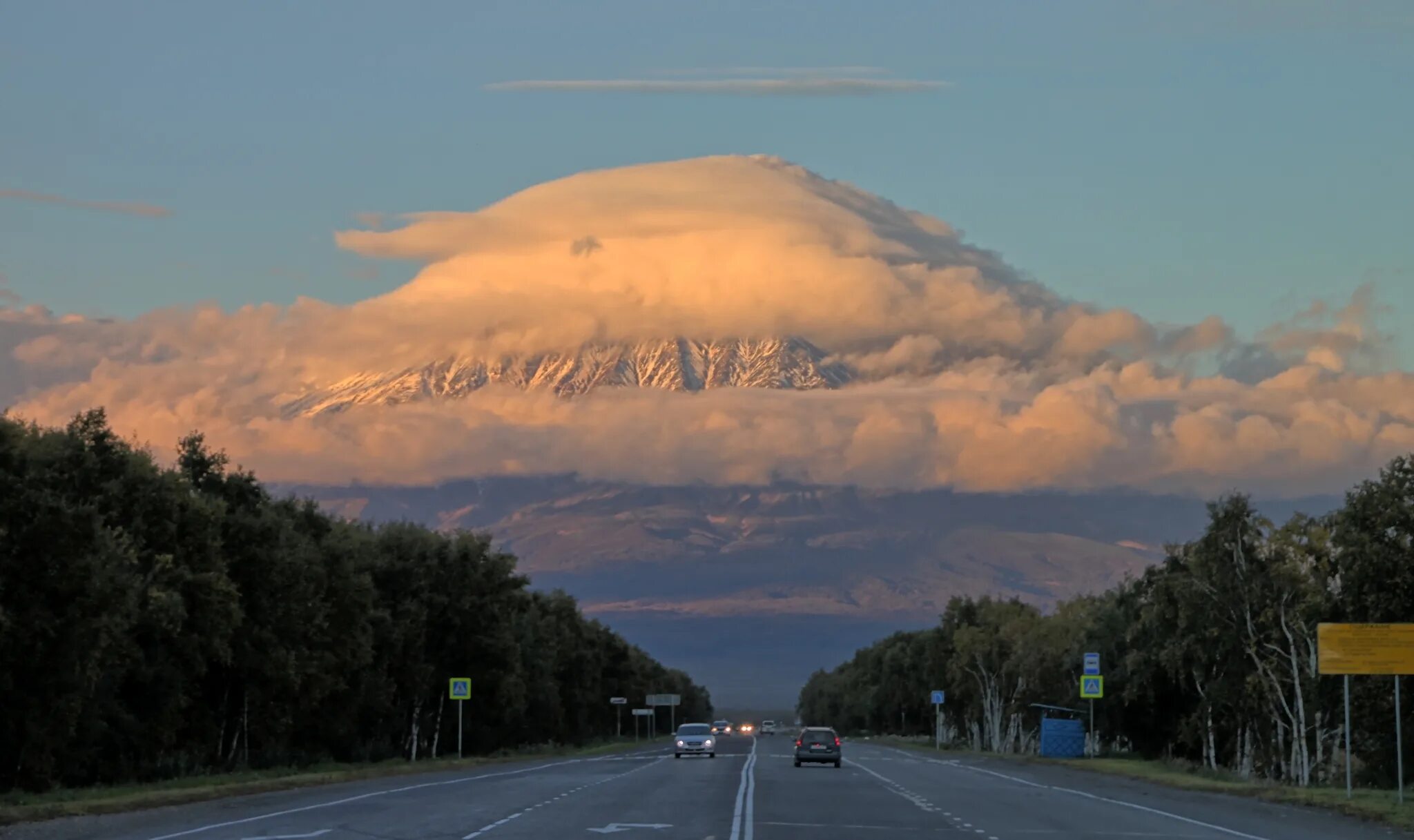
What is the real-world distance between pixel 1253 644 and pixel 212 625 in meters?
34.6

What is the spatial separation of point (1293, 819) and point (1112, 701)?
170 feet

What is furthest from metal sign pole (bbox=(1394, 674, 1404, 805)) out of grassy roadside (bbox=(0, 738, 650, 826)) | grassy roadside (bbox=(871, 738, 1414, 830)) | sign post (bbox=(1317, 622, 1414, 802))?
grassy roadside (bbox=(0, 738, 650, 826))

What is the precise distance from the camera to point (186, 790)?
42438 mm

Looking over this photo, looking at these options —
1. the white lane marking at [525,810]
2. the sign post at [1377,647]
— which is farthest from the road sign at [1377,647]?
the white lane marking at [525,810]

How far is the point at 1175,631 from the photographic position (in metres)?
68.9

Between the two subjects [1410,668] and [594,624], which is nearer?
[1410,668]

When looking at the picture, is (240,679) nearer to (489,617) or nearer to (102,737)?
(102,737)

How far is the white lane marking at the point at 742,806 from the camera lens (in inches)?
1178

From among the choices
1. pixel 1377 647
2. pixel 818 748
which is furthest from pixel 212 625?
pixel 1377 647

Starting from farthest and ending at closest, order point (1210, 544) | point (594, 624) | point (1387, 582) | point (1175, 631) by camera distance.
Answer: point (594, 624) → point (1175, 631) → point (1210, 544) → point (1387, 582)

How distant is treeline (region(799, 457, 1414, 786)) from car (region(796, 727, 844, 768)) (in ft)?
43.1

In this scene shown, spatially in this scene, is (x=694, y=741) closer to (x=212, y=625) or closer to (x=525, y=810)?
(x=212, y=625)

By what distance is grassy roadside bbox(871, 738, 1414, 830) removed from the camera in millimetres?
37688

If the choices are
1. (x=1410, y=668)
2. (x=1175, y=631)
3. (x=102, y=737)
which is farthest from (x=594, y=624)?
(x=1410, y=668)
